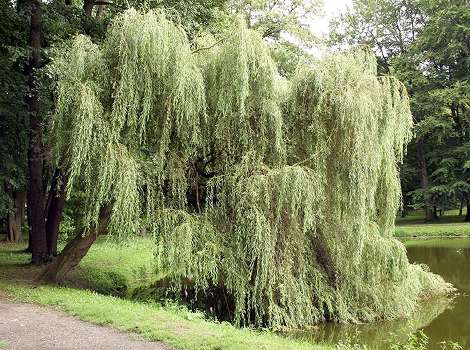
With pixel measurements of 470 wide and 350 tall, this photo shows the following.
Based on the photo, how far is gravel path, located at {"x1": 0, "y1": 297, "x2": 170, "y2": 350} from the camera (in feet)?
21.7

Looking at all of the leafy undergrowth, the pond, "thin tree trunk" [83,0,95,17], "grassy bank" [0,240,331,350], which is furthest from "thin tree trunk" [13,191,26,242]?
the pond

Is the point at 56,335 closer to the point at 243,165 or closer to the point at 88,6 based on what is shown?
the point at 243,165

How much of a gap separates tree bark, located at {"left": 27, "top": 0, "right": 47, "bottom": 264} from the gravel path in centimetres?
634

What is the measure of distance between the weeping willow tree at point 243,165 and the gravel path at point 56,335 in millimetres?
2310

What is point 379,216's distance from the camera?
12234mm

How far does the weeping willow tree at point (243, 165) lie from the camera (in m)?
10.2

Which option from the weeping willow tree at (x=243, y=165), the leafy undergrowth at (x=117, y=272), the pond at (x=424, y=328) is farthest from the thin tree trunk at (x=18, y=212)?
the pond at (x=424, y=328)

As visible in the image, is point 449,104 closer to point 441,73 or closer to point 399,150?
point 441,73

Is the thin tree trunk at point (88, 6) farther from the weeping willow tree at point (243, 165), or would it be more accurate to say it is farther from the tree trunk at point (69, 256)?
the tree trunk at point (69, 256)

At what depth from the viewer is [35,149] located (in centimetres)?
1394

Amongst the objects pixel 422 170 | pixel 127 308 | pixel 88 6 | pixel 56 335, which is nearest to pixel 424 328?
pixel 127 308

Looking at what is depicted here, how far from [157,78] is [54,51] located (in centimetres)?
321

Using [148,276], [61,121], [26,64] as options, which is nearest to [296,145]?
[61,121]

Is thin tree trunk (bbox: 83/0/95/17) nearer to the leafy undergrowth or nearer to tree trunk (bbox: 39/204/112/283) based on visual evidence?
the leafy undergrowth
